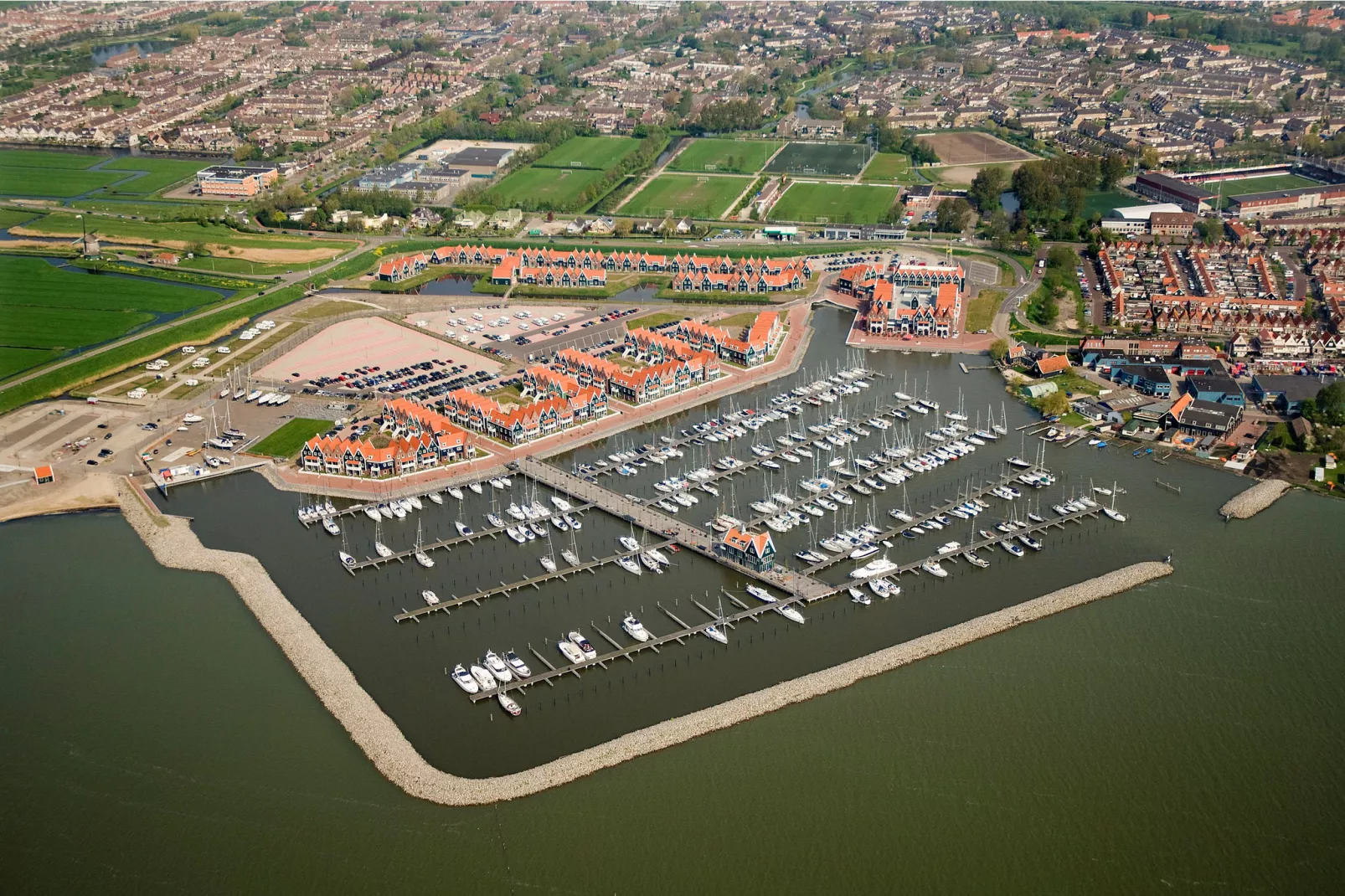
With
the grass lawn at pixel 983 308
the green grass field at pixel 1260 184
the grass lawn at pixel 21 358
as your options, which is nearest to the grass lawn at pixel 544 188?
the grass lawn at pixel 983 308

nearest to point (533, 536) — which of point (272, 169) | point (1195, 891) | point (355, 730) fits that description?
point (355, 730)

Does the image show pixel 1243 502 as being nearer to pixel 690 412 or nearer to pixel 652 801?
pixel 690 412

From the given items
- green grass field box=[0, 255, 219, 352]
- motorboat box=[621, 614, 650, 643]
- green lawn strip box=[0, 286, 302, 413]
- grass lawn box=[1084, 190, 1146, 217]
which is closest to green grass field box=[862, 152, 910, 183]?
grass lawn box=[1084, 190, 1146, 217]

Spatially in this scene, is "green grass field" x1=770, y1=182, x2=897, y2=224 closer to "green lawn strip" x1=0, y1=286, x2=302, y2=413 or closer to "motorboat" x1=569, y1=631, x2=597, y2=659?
"green lawn strip" x1=0, y1=286, x2=302, y2=413

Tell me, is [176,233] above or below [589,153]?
below

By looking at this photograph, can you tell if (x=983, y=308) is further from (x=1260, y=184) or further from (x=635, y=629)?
(x=1260, y=184)

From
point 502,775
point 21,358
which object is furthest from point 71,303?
point 502,775
